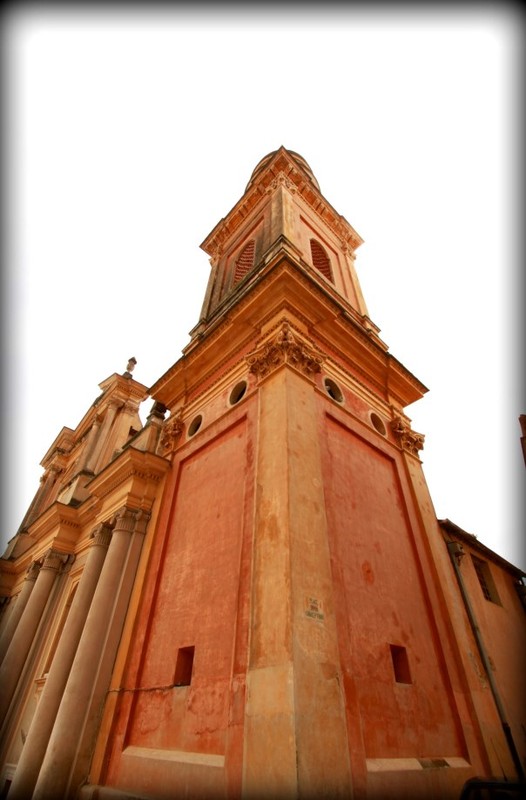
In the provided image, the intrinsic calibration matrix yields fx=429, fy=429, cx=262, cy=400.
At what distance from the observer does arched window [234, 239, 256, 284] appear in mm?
15047

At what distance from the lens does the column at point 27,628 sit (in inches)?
474

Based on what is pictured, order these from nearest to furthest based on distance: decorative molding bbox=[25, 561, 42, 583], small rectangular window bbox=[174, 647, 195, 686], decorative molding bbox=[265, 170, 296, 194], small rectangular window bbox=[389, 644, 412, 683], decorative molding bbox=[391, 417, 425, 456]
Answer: small rectangular window bbox=[389, 644, 412, 683] < small rectangular window bbox=[174, 647, 195, 686] < decorative molding bbox=[391, 417, 425, 456] < decorative molding bbox=[25, 561, 42, 583] < decorative molding bbox=[265, 170, 296, 194]

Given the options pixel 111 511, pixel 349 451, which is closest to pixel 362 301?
pixel 349 451

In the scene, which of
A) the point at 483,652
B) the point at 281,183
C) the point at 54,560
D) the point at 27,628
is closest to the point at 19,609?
the point at 27,628

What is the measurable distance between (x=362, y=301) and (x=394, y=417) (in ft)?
17.1

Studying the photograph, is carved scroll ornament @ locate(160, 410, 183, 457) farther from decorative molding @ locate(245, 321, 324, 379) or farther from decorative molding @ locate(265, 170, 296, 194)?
decorative molding @ locate(265, 170, 296, 194)

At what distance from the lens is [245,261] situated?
604 inches

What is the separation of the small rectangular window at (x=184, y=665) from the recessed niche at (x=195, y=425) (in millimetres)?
5136

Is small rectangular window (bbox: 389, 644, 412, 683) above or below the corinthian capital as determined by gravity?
below

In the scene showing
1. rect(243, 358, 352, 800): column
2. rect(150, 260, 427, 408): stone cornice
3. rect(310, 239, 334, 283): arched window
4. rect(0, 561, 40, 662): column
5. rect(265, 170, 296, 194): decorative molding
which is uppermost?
rect(265, 170, 296, 194): decorative molding

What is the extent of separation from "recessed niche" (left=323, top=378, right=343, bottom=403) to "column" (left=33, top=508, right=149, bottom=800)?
17.9 ft

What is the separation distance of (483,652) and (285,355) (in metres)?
7.62

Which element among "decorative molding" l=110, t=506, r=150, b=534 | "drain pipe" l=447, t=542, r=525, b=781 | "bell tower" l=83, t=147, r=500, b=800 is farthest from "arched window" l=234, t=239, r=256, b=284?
"drain pipe" l=447, t=542, r=525, b=781

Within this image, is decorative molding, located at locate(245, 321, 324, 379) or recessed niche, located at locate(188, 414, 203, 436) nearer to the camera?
decorative molding, located at locate(245, 321, 324, 379)
